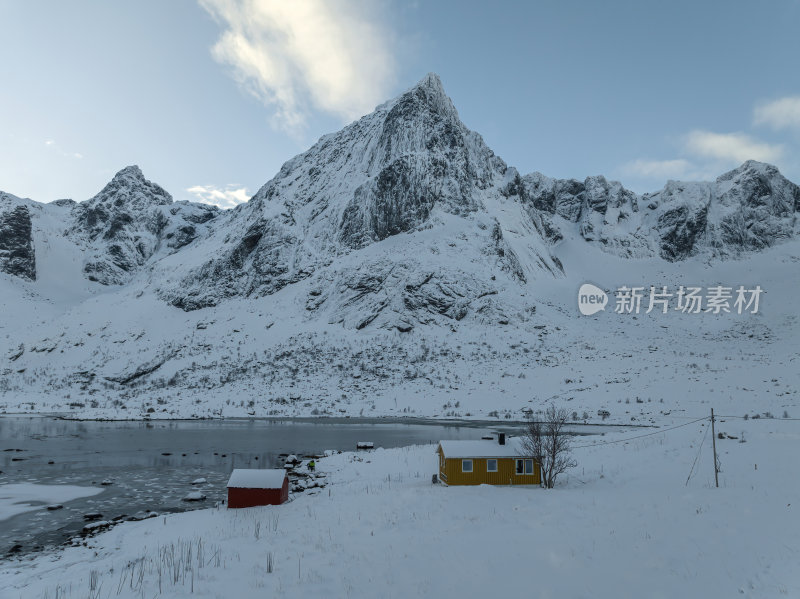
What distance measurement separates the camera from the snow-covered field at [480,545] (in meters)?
10.7

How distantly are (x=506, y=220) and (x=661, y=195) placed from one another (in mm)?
65840

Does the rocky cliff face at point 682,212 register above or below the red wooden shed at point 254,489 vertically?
above

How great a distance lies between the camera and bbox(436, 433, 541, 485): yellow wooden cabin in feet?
72.1

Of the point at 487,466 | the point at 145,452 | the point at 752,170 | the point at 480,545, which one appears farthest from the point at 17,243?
the point at 752,170

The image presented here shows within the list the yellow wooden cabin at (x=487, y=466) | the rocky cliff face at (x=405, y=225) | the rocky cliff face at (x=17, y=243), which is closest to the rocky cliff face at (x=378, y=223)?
the rocky cliff face at (x=405, y=225)

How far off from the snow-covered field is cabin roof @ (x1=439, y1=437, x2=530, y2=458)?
1555 mm

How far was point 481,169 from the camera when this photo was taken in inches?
4473

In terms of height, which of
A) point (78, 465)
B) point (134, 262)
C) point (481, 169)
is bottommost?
point (78, 465)

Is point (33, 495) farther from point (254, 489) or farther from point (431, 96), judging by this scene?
point (431, 96)

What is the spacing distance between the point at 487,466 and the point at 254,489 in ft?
34.5

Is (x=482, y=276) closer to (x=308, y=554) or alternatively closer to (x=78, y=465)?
(x=78, y=465)

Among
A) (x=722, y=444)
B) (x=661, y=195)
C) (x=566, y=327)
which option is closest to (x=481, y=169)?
(x=566, y=327)

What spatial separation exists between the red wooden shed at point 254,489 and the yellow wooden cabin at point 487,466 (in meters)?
7.65

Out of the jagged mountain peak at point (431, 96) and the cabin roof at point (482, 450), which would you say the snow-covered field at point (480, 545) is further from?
the jagged mountain peak at point (431, 96)
